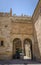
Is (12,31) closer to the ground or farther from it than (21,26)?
closer to the ground

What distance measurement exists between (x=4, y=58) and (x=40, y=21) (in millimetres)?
6340

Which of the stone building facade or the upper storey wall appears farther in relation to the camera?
the upper storey wall

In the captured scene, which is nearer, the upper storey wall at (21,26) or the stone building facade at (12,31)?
the stone building facade at (12,31)

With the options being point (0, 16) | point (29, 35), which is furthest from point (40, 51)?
point (0, 16)

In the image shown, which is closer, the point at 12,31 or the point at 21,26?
the point at 12,31

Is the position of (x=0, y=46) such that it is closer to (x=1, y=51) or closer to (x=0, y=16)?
(x=1, y=51)

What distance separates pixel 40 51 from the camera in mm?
12656

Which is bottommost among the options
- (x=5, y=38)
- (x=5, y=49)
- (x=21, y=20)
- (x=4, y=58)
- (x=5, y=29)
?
(x=4, y=58)

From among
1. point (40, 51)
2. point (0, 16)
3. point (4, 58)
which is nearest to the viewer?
point (40, 51)

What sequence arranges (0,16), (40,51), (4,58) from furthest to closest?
(0,16) < (4,58) < (40,51)

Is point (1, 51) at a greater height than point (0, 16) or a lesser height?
lesser

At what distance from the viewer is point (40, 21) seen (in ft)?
42.2

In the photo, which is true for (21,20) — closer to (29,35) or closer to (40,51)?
(29,35)

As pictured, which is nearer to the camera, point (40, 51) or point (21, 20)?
point (40, 51)
